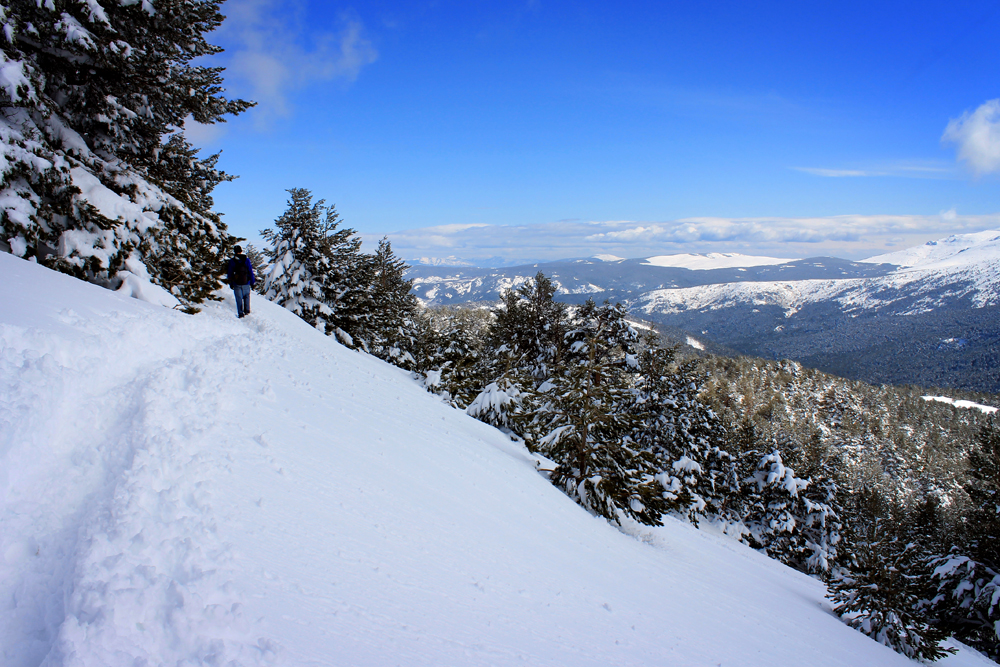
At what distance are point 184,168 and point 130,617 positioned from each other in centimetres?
1443

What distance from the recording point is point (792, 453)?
30.2m

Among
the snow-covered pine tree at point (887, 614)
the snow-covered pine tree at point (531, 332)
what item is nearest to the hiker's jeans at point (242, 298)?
the snow-covered pine tree at point (531, 332)

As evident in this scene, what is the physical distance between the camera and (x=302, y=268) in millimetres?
22984

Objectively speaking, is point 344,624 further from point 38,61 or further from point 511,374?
point 38,61

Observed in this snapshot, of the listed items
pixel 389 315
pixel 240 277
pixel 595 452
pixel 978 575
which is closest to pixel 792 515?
pixel 978 575

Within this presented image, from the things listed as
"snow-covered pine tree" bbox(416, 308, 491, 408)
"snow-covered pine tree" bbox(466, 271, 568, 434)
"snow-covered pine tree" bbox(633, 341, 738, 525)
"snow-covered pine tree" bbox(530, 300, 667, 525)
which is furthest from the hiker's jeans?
"snow-covered pine tree" bbox(633, 341, 738, 525)

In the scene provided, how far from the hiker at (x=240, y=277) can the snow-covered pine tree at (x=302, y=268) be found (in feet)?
28.0

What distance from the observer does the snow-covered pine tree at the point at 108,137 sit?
867 centimetres

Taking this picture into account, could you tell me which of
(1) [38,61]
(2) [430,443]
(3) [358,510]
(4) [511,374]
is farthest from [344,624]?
(1) [38,61]

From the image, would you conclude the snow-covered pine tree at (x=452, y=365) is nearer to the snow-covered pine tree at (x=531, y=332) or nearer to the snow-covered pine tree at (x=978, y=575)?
the snow-covered pine tree at (x=531, y=332)

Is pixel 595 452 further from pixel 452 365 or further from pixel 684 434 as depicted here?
pixel 684 434

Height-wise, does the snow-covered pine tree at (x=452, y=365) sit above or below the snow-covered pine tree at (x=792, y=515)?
above

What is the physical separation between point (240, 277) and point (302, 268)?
9711mm

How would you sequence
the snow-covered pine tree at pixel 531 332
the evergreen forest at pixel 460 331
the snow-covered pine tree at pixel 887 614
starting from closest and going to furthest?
1. the evergreen forest at pixel 460 331
2. the snow-covered pine tree at pixel 887 614
3. the snow-covered pine tree at pixel 531 332
